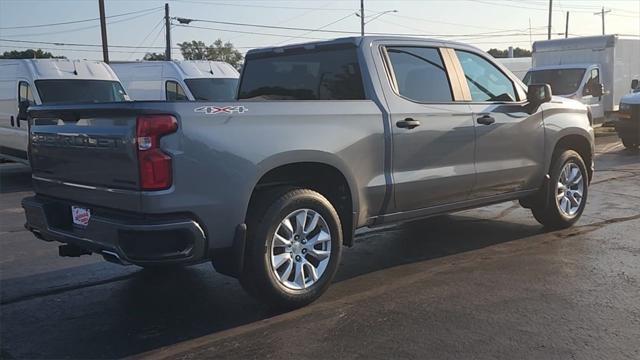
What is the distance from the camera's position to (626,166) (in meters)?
12.8

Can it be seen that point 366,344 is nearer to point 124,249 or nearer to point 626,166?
point 124,249

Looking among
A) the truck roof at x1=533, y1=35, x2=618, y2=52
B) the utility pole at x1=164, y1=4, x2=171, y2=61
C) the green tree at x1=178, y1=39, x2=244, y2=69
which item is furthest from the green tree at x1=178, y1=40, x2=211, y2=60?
the truck roof at x1=533, y1=35, x2=618, y2=52

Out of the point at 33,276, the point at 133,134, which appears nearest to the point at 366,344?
the point at 133,134

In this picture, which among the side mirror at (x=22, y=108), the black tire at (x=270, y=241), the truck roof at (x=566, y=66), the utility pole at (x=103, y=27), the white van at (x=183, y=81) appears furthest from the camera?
the utility pole at (x=103, y=27)

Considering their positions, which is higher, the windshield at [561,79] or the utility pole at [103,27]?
the utility pole at [103,27]

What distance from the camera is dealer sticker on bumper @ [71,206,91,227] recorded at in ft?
14.6

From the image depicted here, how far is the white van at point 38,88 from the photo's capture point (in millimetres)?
12984

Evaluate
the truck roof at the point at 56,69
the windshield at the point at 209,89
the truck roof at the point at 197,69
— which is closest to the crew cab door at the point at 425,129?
the truck roof at the point at 56,69

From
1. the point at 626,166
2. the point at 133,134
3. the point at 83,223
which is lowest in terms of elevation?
the point at 626,166

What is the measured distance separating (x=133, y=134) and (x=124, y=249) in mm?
707

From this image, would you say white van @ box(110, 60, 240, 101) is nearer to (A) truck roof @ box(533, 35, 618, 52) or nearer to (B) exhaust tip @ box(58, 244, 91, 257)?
(A) truck roof @ box(533, 35, 618, 52)

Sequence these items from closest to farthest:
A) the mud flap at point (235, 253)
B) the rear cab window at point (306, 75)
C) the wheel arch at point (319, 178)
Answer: the mud flap at point (235, 253)
the wheel arch at point (319, 178)
the rear cab window at point (306, 75)

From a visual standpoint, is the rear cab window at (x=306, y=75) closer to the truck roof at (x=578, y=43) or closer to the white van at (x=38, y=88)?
→ the white van at (x=38, y=88)

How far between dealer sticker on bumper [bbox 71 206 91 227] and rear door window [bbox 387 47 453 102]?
264 cm
